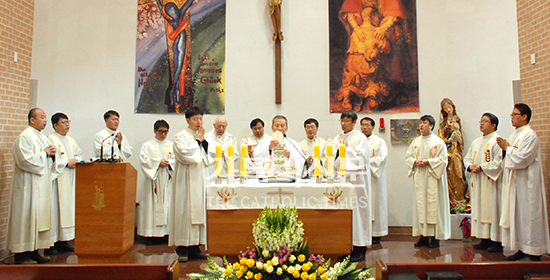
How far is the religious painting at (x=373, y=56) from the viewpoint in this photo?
7141 millimetres

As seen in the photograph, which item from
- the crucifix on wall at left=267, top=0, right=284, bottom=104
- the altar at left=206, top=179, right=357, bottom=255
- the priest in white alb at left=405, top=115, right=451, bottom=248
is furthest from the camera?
the crucifix on wall at left=267, top=0, right=284, bottom=104

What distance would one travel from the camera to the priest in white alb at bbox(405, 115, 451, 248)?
5.77m

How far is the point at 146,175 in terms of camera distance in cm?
613

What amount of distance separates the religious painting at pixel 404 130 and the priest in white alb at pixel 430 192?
1.02 meters

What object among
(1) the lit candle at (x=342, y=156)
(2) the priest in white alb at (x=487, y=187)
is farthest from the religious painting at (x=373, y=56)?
(1) the lit candle at (x=342, y=156)

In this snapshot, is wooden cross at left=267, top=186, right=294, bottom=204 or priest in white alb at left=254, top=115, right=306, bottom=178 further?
priest in white alb at left=254, top=115, right=306, bottom=178

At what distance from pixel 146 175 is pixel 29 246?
1.87 m

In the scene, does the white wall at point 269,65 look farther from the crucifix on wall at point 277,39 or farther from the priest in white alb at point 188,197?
the priest in white alb at point 188,197

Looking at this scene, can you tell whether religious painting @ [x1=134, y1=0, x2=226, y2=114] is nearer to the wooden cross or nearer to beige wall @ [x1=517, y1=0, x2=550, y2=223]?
the wooden cross

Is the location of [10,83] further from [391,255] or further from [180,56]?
[391,255]

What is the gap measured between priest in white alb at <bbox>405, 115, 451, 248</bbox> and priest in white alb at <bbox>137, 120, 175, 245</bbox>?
13.4ft

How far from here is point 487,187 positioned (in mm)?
5461

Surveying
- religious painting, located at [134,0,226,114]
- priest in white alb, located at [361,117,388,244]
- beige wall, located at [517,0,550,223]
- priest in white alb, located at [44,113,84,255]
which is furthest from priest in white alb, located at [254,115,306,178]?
beige wall, located at [517,0,550,223]

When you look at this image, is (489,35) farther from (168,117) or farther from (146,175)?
(146,175)
